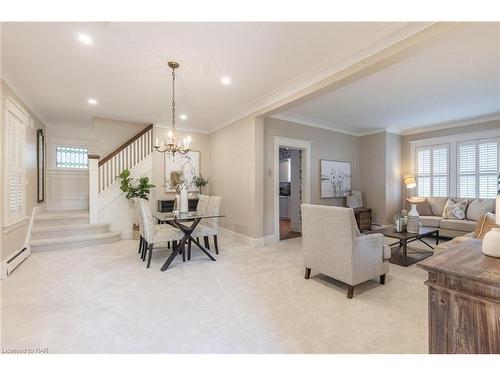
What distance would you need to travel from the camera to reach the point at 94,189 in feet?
15.9

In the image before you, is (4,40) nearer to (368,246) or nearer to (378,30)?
(378,30)

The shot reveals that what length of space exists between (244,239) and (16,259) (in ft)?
11.3

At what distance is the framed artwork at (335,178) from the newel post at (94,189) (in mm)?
4879

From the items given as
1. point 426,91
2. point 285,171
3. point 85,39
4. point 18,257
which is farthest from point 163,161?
point 426,91

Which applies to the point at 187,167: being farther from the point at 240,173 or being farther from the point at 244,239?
the point at 244,239

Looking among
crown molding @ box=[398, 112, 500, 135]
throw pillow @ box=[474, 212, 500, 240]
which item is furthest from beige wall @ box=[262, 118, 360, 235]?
throw pillow @ box=[474, 212, 500, 240]

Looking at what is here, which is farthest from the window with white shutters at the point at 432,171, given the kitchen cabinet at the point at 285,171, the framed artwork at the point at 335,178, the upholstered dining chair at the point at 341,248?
the upholstered dining chair at the point at 341,248

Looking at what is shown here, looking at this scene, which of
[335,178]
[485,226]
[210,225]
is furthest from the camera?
[335,178]

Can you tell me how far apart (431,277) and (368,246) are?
56.2 inches


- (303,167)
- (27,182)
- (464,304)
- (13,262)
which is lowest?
(13,262)

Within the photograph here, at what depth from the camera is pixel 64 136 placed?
5891 millimetres

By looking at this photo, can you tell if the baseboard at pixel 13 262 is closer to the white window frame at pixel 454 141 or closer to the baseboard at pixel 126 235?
the baseboard at pixel 126 235

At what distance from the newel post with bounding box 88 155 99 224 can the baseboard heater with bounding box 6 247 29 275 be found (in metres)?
1.21

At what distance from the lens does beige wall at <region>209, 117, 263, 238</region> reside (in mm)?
4461
